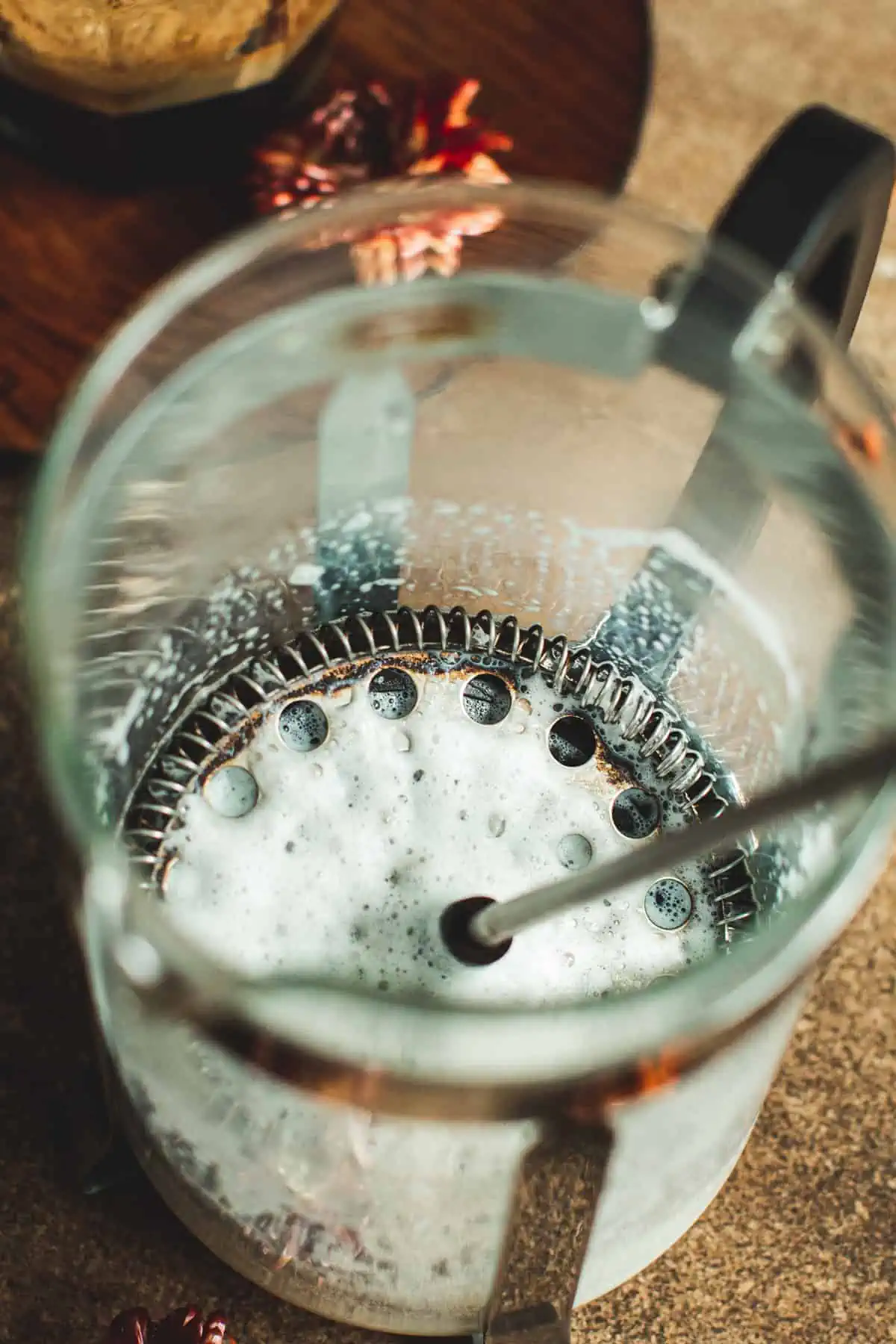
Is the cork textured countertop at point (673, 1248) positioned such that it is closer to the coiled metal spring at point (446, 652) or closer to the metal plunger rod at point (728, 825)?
the coiled metal spring at point (446, 652)

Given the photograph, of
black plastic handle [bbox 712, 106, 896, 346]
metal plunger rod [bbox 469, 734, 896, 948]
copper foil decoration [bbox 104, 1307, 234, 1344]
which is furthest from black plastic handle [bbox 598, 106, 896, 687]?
copper foil decoration [bbox 104, 1307, 234, 1344]

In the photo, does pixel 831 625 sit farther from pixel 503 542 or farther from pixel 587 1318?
pixel 587 1318

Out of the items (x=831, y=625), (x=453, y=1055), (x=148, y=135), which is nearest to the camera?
(x=453, y=1055)

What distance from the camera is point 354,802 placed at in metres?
0.45

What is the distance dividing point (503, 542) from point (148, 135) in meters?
0.21

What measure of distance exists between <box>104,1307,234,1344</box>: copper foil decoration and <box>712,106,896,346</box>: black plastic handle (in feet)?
1.13

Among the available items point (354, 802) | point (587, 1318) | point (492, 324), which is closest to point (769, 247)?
point (492, 324)

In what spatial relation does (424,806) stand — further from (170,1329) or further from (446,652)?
(170,1329)

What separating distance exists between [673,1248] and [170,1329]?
Answer: 0.17 meters

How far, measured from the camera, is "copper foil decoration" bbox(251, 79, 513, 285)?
0.54 metres

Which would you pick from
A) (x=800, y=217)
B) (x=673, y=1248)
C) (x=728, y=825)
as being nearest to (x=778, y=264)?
(x=800, y=217)

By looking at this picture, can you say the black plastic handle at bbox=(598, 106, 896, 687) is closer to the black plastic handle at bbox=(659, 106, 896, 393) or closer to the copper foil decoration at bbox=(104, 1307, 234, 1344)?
the black plastic handle at bbox=(659, 106, 896, 393)

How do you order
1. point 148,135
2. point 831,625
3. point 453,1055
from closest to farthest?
point 453,1055 → point 831,625 → point 148,135

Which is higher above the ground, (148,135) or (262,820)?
(148,135)
